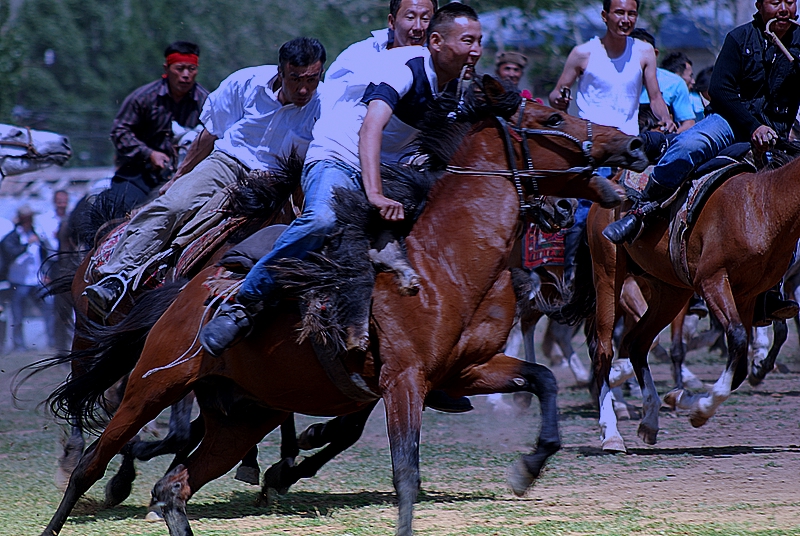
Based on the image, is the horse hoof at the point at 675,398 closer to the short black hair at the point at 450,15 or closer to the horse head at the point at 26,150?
the short black hair at the point at 450,15

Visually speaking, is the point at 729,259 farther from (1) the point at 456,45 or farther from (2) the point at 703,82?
(2) the point at 703,82

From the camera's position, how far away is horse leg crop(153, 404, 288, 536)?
6.02 metres

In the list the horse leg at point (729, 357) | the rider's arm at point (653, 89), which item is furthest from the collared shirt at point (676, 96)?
the horse leg at point (729, 357)

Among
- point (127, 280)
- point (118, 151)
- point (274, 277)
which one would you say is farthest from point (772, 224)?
point (118, 151)

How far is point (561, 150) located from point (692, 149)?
3.18 m

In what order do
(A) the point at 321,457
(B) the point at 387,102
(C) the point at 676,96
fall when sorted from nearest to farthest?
(B) the point at 387,102 → (A) the point at 321,457 → (C) the point at 676,96

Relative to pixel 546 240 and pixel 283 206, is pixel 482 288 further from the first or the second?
pixel 546 240

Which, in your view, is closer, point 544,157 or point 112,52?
point 544,157

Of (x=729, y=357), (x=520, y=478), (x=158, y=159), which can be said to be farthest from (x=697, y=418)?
(x=158, y=159)

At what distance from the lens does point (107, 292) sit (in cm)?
721

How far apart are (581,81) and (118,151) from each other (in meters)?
4.21

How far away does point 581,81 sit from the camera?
988 centimetres

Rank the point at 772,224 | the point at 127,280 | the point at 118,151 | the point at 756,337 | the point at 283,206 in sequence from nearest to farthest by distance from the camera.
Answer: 1. the point at 283,206
2. the point at 127,280
3. the point at 772,224
4. the point at 118,151
5. the point at 756,337

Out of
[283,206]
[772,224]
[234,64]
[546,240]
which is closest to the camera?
[283,206]
